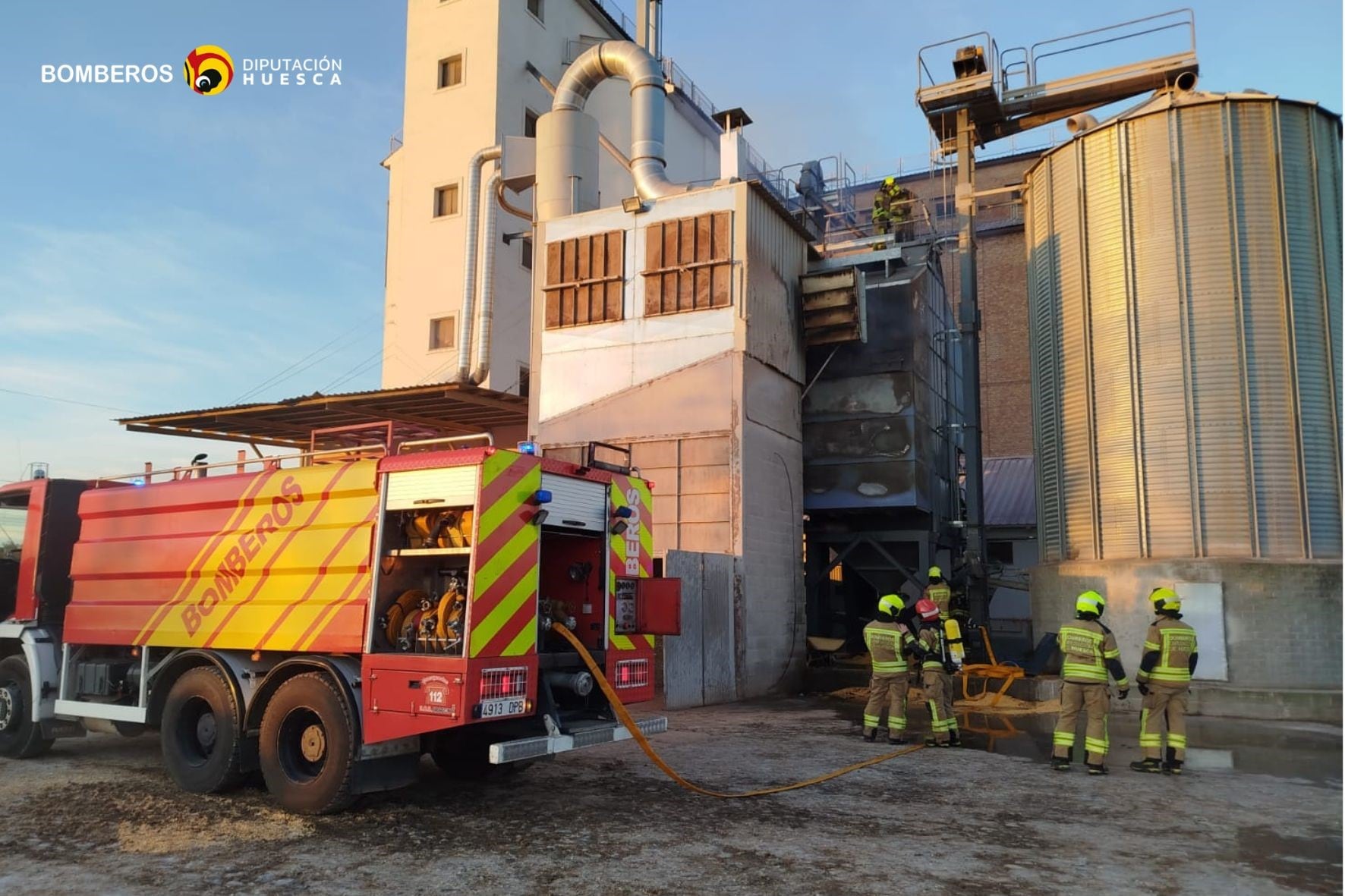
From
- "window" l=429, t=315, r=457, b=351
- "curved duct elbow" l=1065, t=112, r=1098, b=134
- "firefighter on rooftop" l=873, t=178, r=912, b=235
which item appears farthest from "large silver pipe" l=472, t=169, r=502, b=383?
"curved duct elbow" l=1065, t=112, r=1098, b=134

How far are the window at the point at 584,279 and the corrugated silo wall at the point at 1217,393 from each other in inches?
323

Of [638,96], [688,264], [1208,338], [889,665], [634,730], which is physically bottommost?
[634,730]

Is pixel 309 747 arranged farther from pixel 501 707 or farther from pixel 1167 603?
pixel 1167 603

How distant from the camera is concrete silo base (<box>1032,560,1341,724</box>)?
13250mm

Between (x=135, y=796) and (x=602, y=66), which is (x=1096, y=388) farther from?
(x=135, y=796)

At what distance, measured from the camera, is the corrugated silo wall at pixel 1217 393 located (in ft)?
44.4

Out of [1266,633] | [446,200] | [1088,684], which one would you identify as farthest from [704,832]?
[446,200]

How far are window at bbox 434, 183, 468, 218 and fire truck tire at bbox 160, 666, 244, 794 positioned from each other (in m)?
20.7

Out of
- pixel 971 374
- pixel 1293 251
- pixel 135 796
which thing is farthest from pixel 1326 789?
pixel 971 374

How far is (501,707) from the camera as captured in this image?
6617 millimetres

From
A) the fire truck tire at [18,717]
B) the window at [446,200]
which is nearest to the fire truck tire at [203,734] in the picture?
the fire truck tire at [18,717]

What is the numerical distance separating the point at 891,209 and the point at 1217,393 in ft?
32.8

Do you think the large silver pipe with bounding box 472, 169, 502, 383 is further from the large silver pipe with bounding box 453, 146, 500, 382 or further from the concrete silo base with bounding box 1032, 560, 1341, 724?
the concrete silo base with bounding box 1032, 560, 1341, 724

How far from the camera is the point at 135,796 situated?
786 cm
